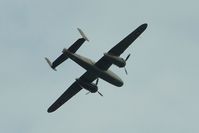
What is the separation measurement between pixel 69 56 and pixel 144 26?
31.8 ft

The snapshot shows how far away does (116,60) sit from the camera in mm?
92250

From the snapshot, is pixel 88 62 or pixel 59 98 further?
pixel 59 98

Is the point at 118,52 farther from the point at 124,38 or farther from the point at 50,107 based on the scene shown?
the point at 50,107

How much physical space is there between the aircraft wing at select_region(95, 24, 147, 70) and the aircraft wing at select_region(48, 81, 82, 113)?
8021 millimetres

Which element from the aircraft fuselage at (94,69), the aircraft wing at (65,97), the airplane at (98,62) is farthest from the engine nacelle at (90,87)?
the aircraft wing at (65,97)

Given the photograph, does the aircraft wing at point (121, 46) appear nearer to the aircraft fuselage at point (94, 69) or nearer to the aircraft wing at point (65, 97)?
the aircraft fuselage at point (94, 69)

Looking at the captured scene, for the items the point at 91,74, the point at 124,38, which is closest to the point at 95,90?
the point at 91,74

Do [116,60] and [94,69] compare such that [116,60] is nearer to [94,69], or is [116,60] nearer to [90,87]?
[94,69]

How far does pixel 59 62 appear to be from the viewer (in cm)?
9144

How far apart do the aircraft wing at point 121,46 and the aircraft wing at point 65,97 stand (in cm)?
802

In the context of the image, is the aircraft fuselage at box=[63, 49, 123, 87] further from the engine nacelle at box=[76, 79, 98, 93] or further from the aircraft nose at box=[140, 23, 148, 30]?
the aircraft nose at box=[140, 23, 148, 30]

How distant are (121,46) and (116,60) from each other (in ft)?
6.15

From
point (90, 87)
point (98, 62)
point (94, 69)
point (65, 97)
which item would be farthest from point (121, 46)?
point (65, 97)

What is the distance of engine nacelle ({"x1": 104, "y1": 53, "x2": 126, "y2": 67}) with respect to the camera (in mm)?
92125
